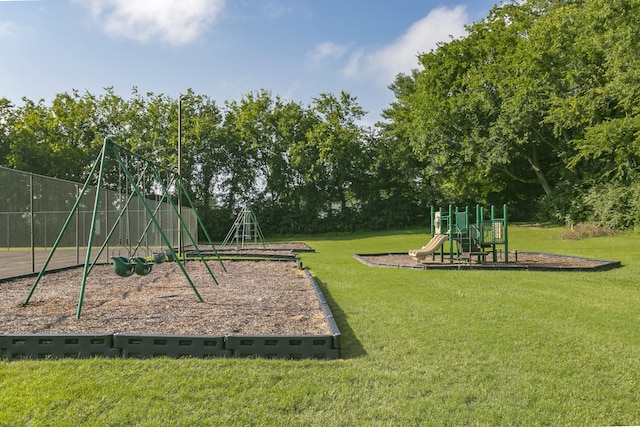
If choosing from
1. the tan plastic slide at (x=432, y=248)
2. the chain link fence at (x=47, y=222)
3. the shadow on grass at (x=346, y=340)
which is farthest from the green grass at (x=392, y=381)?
the tan plastic slide at (x=432, y=248)

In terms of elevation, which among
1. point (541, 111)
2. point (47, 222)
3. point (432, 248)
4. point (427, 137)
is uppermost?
point (541, 111)

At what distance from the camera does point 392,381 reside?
11.9ft

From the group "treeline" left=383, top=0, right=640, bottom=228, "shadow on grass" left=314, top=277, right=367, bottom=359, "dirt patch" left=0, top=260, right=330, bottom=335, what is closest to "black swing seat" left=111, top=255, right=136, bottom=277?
"dirt patch" left=0, top=260, right=330, bottom=335

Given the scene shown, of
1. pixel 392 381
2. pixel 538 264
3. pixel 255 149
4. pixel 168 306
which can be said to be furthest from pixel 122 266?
pixel 255 149

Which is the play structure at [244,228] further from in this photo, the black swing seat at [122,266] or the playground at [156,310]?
the black swing seat at [122,266]

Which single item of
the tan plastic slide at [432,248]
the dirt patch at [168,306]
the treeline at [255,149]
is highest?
the treeline at [255,149]

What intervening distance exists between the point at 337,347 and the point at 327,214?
34.8m

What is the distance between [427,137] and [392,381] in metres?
31.3

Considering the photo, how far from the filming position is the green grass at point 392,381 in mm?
3014

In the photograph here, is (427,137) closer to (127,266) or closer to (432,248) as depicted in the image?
(432,248)

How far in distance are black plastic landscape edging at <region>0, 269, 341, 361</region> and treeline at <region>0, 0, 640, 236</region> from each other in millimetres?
24378

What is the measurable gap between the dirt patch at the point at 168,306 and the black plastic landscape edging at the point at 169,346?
494mm

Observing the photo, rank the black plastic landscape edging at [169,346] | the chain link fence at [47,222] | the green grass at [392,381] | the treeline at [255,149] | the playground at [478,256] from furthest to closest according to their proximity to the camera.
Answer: the treeline at [255,149], the playground at [478,256], the chain link fence at [47,222], the black plastic landscape edging at [169,346], the green grass at [392,381]

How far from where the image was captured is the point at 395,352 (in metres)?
4.36
